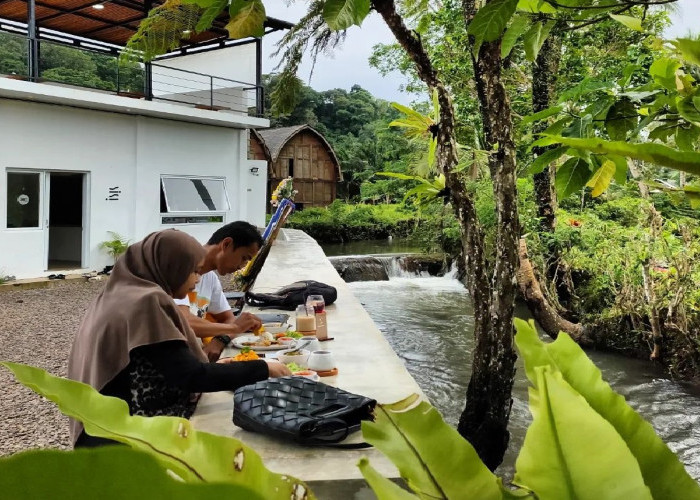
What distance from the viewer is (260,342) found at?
3914 millimetres

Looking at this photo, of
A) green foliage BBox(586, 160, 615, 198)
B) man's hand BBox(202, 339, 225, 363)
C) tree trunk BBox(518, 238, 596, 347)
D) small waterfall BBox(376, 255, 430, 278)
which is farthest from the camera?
small waterfall BBox(376, 255, 430, 278)

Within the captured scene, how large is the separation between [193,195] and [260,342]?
11.0 meters

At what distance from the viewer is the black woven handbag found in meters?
2.46

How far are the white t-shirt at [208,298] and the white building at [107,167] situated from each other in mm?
7871

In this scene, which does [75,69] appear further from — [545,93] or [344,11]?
[344,11]

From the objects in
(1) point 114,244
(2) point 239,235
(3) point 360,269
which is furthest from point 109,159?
(2) point 239,235

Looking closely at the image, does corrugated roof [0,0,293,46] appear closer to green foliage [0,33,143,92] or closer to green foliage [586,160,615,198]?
green foliage [0,33,143,92]

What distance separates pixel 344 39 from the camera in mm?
7836

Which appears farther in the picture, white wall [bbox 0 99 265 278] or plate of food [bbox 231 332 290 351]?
white wall [bbox 0 99 265 278]

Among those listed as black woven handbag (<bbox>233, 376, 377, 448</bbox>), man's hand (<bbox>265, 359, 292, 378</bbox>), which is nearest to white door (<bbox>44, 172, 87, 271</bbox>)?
man's hand (<bbox>265, 359, 292, 378</bbox>)

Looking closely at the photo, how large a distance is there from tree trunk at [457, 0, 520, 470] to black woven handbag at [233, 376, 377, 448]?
8.45ft

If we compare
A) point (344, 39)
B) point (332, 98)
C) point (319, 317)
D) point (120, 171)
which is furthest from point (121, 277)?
point (332, 98)

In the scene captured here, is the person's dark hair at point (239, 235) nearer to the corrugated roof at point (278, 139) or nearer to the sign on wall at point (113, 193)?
the sign on wall at point (113, 193)

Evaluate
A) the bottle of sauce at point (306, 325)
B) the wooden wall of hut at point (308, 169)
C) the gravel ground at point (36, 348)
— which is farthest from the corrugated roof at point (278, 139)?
the bottle of sauce at point (306, 325)
